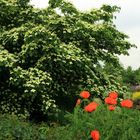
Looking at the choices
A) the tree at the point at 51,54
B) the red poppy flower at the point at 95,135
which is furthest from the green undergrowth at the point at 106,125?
the tree at the point at 51,54

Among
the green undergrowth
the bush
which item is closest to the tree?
the bush

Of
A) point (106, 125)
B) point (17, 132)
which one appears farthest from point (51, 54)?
point (106, 125)

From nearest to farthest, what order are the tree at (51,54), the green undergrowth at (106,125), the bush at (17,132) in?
the green undergrowth at (106,125) → the bush at (17,132) → the tree at (51,54)

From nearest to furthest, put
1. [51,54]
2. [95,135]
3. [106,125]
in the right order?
[95,135] → [106,125] → [51,54]

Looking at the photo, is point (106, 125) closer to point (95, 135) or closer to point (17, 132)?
point (95, 135)

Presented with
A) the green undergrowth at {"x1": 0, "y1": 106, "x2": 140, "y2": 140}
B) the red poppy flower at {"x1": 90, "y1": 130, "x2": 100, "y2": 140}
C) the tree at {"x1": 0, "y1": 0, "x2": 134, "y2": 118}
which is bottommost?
the red poppy flower at {"x1": 90, "y1": 130, "x2": 100, "y2": 140}

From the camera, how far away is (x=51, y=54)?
1834 cm

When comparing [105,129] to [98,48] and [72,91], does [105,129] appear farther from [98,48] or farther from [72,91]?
[98,48]

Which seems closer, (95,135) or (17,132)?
(95,135)

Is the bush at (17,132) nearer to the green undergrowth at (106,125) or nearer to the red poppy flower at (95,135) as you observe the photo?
the green undergrowth at (106,125)

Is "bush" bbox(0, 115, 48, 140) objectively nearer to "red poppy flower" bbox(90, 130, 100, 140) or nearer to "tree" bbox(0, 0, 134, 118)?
"red poppy flower" bbox(90, 130, 100, 140)

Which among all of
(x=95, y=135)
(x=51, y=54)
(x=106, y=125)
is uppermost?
(x=51, y=54)

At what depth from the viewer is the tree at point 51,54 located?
18188mm

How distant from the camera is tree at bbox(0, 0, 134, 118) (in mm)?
18188
